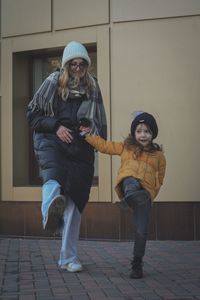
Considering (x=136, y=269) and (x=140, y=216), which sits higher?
(x=140, y=216)

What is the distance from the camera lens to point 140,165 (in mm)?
5586

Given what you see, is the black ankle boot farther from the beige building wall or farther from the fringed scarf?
the beige building wall

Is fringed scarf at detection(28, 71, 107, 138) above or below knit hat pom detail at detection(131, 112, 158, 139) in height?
above

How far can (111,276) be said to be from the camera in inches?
222

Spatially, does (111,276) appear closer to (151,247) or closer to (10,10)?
(151,247)

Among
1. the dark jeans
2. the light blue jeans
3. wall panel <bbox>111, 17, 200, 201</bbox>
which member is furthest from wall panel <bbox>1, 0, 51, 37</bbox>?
the dark jeans

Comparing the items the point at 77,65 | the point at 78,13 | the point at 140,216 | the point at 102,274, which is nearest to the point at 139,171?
the point at 140,216

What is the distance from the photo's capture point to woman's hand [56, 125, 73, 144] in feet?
18.4

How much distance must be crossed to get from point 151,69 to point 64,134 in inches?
115

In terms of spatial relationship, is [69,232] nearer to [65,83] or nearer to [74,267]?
[74,267]

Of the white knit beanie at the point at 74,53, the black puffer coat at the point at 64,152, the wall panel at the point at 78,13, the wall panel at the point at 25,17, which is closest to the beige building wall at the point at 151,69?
the wall panel at the point at 78,13

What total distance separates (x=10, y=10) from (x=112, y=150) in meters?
4.26

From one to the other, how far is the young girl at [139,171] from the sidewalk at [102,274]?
0.36 m

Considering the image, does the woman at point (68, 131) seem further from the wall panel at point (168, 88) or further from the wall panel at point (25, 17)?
the wall panel at point (25, 17)
